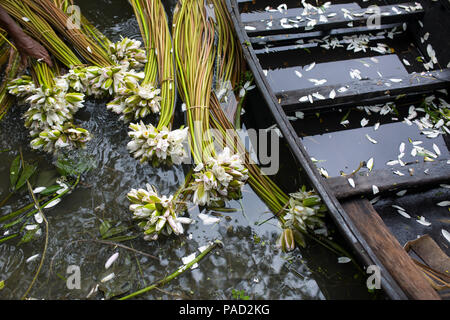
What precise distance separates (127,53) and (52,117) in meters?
0.69

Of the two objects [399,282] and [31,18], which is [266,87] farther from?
[31,18]

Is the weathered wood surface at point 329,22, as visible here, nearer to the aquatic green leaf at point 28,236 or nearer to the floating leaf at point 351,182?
the floating leaf at point 351,182

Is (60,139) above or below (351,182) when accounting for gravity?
above

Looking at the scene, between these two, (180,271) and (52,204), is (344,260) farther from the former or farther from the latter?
(52,204)

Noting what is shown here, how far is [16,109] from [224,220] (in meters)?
1.60

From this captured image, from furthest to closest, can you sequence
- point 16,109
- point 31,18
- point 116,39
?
point 116,39 → point 31,18 → point 16,109

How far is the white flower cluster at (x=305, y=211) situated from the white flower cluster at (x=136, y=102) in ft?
3.46

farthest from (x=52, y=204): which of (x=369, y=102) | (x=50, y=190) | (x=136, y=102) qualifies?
(x=369, y=102)

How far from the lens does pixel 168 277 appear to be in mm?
1761

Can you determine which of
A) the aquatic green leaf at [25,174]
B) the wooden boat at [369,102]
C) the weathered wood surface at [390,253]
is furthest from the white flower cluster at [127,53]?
the weathered wood surface at [390,253]

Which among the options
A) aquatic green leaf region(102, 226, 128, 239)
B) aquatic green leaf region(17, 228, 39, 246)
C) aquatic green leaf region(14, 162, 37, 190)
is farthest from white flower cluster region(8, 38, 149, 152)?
aquatic green leaf region(102, 226, 128, 239)

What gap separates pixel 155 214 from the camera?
1765 mm

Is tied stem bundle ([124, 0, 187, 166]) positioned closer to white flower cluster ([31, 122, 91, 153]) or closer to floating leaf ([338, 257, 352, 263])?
white flower cluster ([31, 122, 91, 153])
